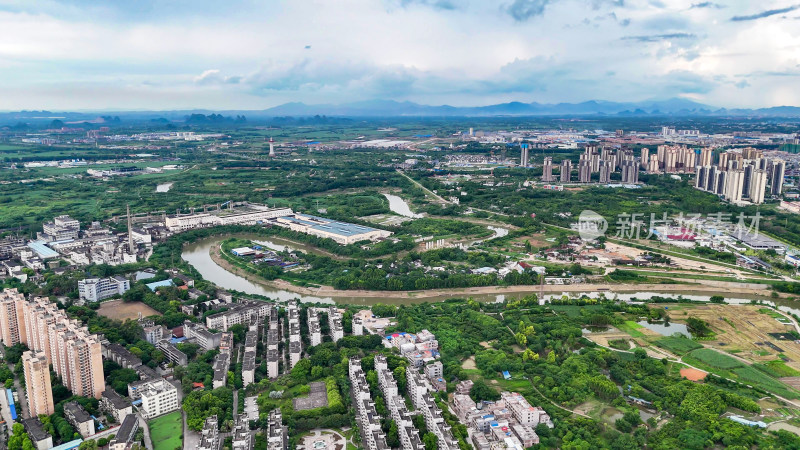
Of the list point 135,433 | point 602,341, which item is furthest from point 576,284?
point 135,433

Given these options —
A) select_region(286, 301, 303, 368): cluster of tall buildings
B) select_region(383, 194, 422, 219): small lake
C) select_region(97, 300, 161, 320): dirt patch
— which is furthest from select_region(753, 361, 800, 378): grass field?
select_region(383, 194, 422, 219): small lake

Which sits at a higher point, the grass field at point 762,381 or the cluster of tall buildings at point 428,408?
the cluster of tall buildings at point 428,408

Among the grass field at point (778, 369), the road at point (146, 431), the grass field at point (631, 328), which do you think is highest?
the grass field at point (778, 369)

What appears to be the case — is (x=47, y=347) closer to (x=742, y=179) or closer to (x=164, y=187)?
(x=164, y=187)

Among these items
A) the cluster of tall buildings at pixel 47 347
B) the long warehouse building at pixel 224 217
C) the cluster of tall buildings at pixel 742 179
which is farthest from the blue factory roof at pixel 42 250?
the cluster of tall buildings at pixel 742 179

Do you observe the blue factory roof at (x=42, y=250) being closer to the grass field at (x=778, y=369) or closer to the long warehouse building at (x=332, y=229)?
the long warehouse building at (x=332, y=229)

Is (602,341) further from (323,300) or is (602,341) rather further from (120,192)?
(120,192)
